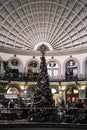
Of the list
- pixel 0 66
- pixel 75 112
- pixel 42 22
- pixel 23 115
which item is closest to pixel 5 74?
pixel 0 66

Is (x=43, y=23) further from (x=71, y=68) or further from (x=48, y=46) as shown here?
(x=71, y=68)

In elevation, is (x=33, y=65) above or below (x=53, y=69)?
above

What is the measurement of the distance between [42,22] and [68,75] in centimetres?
1250

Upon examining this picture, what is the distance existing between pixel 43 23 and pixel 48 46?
4587 mm

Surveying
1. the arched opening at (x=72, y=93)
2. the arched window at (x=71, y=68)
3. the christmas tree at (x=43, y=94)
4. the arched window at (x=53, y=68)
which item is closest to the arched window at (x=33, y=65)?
the arched window at (x=53, y=68)

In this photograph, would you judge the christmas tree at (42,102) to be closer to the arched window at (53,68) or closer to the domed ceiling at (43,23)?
the arched window at (53,68)

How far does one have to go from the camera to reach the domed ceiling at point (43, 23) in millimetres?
46225

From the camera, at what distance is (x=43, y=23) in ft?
164

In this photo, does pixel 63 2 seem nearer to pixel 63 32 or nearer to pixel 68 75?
pixel 63 32

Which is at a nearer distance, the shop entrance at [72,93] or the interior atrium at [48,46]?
the interior atrium at [48,46]

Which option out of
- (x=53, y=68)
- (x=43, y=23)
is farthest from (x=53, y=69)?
(x=43, y=23)

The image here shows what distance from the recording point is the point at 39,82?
72.1 feet

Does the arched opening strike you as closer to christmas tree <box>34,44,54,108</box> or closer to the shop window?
the shop window

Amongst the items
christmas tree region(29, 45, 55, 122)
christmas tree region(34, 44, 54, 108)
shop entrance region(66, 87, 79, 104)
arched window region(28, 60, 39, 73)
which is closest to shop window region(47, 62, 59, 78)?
arched window region(28, 60, 39, 73)
